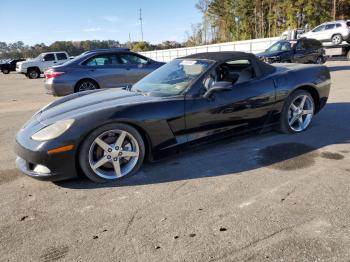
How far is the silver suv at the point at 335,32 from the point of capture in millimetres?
20531

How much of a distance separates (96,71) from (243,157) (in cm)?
668

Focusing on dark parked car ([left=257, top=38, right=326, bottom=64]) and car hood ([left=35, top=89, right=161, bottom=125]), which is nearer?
car hood ([left=35, top=89, right=161, bottom=125])

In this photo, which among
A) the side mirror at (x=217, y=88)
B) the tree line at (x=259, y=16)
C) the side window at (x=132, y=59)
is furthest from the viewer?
the tree line at (x=259, y=16)

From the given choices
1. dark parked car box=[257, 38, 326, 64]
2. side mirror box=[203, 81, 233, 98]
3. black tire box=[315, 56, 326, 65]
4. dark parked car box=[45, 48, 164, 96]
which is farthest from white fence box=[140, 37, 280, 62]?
side mirror box=[203, 81, 233, 98]

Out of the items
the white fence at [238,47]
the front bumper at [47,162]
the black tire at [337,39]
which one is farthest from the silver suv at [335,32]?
the front bumper at [47,162]

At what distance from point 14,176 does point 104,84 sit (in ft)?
20.2

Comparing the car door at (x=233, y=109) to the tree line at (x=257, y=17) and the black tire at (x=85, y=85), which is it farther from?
the tree line at (x=257, y=17)

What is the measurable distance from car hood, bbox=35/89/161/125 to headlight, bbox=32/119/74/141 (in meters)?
0.12

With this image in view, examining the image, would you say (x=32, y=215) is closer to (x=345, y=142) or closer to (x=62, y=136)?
(x=62, y=136)

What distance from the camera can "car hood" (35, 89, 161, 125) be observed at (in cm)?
393

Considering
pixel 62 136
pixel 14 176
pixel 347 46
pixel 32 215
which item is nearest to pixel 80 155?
pixel 62 136

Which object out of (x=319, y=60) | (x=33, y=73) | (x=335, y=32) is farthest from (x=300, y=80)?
(x=33, y=73)

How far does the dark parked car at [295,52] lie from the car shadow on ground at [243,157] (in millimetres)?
9443

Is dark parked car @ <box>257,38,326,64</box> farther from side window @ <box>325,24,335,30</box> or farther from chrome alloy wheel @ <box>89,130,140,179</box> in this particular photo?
chrome alloy wheel @ <box>89,130,140,179</box>
